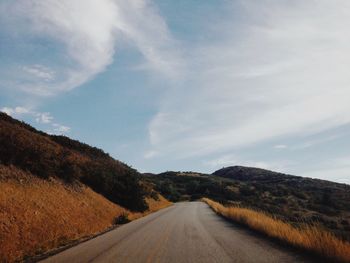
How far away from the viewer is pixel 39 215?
17.0m

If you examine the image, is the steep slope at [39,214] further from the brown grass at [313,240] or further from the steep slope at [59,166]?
the brown grass at [313,240]

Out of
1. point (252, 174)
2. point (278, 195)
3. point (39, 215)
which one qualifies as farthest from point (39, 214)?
point (252, 174)

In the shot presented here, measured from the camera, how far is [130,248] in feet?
45.4

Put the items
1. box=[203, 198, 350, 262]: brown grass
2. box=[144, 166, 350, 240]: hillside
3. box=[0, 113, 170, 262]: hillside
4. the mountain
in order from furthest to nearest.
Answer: the mountain, box=[144, 166, 350, 240]: hillside, box=[0, 113, 170, 262]: hillside, box=[203, 198, 350, 262]: brown grass

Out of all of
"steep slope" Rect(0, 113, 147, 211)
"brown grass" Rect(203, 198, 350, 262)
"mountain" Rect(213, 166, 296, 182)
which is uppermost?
"mountain" Rect(213, 166, 296, 182)

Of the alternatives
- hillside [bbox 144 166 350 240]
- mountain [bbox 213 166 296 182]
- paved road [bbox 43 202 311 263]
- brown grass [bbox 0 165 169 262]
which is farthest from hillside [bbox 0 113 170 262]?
mountain [bbox 213 166 296 182]

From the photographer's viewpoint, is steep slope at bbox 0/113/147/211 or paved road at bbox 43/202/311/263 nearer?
paved road at bbox 43/202/311/263

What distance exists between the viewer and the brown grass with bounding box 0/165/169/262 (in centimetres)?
1383

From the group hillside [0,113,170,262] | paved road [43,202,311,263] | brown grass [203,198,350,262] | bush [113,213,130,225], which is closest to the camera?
brown grass [203,198,350,262]

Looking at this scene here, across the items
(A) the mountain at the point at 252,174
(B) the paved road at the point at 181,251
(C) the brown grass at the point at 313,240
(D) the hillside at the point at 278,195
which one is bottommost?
→ (B) the paved road at the point at 181,251

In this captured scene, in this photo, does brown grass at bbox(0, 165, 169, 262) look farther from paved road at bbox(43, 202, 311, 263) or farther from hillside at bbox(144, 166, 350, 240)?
hillside at bbox(144, 166, 350, 240)

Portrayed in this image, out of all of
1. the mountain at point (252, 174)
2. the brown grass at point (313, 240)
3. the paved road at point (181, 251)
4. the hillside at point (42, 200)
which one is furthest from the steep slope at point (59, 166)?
the mountain at point (252, 174)

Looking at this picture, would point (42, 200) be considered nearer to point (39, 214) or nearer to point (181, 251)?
point (39, 214)

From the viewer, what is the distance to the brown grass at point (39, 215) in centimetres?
1383
